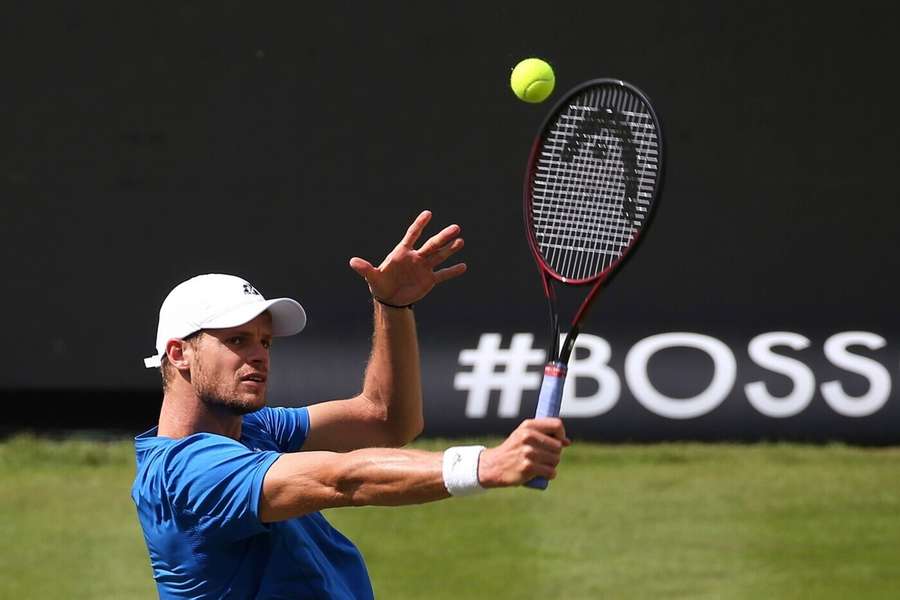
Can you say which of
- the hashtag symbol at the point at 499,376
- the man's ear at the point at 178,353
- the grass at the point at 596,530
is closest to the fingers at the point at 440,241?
the man's ear at the point at 178,353

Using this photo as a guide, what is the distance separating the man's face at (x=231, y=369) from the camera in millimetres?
3936

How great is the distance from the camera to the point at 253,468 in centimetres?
369

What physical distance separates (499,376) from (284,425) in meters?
4.41

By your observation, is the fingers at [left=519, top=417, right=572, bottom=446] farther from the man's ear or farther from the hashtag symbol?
the hashtag symbol

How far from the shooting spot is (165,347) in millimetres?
4051

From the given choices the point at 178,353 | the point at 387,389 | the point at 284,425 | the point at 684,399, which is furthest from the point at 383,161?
the point at 178,353

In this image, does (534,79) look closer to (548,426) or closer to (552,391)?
(552,391)

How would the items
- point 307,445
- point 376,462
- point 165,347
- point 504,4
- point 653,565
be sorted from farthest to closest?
point 504,4 < point 653,565 < point 307,445 < point 165,347 < point 376,462

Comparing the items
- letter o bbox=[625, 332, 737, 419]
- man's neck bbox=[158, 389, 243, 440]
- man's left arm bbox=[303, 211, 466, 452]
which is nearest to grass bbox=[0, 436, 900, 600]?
letter o bbox=[625, 332, 737, 419]

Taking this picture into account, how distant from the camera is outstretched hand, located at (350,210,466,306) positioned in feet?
14.2

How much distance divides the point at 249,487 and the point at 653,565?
3.86 m

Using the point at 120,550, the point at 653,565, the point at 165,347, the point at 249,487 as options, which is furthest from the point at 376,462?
the point at 120,550

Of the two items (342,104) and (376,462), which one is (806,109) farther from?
(376,462)

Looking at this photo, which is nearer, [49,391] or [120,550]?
[120,550]
